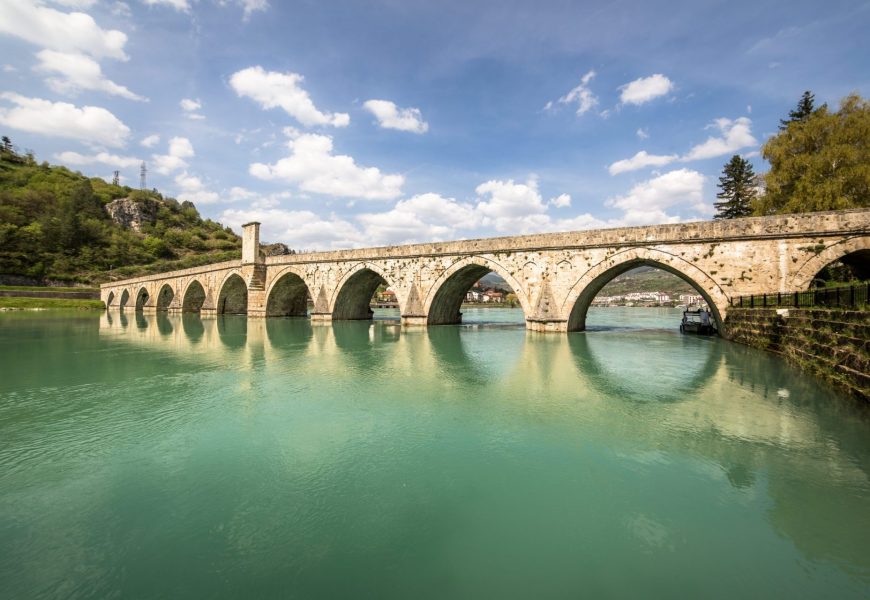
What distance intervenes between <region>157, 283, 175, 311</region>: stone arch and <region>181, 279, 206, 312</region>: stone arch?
458cm

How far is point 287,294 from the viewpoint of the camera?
38.8m

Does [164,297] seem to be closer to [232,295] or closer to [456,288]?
[232,295]

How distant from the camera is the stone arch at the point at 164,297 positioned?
4988 centimetres

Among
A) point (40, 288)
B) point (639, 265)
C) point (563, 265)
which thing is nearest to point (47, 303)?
point (40, 288)

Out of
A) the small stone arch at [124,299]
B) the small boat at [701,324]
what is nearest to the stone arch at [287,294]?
the small boat at [701,324]

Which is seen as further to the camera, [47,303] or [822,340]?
[47,303]

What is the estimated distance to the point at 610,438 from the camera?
239 inches

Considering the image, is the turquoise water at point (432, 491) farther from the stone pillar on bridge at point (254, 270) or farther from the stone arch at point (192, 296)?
the stone arch at point (192, 296)

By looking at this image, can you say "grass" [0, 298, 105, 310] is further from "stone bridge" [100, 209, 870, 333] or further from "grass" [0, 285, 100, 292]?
"stone bridge" [100, 209, 870, 333]

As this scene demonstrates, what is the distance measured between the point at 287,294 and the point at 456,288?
18.3m

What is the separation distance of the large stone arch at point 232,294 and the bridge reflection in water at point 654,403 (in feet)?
81.4

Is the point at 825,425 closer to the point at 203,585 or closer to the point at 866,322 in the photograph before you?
the point at 866,322

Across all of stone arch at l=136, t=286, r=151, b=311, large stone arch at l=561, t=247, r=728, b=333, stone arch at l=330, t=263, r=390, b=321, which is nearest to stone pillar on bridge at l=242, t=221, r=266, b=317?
stone arch at l=330, t=263, r=390, b=321

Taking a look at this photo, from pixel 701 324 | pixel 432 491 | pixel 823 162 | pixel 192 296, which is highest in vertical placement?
pixel 823 162
